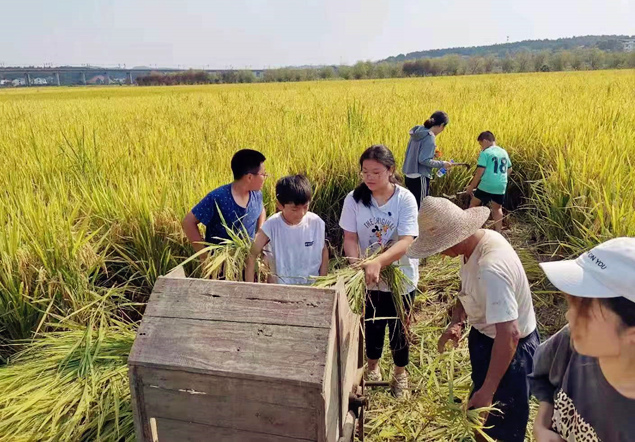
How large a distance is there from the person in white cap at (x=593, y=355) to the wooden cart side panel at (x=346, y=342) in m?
0.61

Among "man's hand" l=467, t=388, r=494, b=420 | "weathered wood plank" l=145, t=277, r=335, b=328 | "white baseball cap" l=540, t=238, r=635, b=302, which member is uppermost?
"white baseball cap" l=540, t=238, r=635, b=302

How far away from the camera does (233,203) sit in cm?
247

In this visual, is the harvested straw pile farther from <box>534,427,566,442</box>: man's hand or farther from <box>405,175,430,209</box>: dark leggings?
<box>405,175,430,209</box>: dark leggings

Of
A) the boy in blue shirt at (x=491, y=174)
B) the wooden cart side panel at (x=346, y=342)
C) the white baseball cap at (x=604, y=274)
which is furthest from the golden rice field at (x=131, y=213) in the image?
the white baseball cap at (x=604, y=274)

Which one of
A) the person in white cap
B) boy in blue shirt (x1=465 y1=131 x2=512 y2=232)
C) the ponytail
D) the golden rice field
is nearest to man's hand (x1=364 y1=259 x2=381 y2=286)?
the golden rice field

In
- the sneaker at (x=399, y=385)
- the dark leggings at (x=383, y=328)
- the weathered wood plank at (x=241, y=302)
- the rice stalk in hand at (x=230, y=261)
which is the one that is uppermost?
the weathered wood plank at (x=241, y=302)

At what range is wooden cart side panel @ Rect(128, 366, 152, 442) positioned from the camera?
1442 mm

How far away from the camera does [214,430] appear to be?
1.44 metres

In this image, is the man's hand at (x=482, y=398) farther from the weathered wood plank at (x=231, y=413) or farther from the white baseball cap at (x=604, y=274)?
the white baseball cap at (x=604, y=274)

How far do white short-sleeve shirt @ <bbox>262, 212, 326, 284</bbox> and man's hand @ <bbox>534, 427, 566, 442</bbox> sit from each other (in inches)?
47.0

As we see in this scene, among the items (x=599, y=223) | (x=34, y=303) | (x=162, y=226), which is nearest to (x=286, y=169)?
(x=162, y=226)

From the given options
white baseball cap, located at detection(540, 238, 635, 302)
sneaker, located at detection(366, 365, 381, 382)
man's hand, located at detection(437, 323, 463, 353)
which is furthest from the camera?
sneaker, located at detection(366, 365, 381, 382)

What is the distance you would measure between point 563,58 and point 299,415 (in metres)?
62.3

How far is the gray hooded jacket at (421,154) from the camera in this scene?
445 cm
